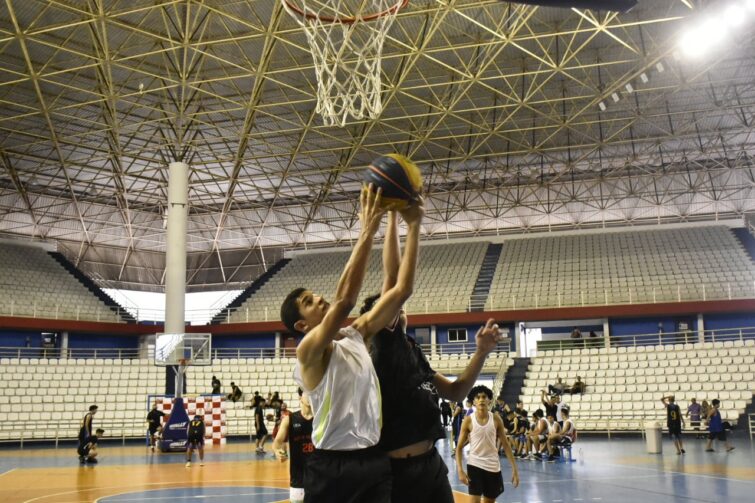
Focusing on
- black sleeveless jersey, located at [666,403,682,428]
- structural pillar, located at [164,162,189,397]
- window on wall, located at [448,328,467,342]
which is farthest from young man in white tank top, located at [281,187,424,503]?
window on wall, located at [448,328,467,342]

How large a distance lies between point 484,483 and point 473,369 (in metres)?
3.79

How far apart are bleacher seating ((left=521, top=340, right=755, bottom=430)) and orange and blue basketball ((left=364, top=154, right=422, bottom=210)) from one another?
76.4 feet

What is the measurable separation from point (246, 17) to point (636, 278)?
70.3 ft

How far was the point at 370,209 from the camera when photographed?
3453 millimetres

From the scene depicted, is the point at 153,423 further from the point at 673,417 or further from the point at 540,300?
the point at 540,300

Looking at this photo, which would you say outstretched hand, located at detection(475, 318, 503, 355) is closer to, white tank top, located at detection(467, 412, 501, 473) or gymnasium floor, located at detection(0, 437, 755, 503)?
white tank top, located at detection(467, 412, 501, 473)

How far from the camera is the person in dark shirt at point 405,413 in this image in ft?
12.8

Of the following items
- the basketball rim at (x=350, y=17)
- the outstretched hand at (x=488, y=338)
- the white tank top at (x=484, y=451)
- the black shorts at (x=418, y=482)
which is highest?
the basketball rim at (x=350, y=17)

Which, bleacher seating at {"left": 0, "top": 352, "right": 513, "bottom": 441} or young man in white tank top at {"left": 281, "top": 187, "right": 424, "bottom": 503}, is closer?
young man in white tank top at {"left": 281, "top": 187, "right": 424, "bottom": 503}

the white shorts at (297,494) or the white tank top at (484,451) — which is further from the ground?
the white tank top at (484,451)

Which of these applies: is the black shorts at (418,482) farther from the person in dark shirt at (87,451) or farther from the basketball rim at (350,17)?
the person in dark shirt at (87,451)

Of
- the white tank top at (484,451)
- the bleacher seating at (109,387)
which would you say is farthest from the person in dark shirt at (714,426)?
the white tank top at (484,451)

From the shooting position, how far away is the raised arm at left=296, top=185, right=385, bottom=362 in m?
3.36

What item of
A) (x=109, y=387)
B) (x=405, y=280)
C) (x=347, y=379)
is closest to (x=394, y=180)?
(x=405, y=280)
